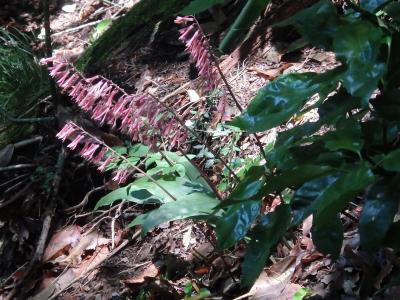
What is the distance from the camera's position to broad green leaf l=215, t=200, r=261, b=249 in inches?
57.2

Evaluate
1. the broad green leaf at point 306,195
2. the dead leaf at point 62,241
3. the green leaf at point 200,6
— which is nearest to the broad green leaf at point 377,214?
the broad green leaf at point 306,195

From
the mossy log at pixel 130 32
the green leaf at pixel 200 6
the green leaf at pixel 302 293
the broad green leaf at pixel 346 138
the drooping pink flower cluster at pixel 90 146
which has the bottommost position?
the green leaf at pixel 302 293

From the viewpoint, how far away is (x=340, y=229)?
148cm

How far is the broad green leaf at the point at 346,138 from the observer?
114cm

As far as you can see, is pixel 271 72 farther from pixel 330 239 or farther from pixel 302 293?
pixel 330 239

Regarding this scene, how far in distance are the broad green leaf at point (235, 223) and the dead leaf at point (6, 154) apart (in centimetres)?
243

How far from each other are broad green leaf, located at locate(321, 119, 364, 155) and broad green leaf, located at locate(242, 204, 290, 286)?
308mm

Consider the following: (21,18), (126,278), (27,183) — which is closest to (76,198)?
(27,183)

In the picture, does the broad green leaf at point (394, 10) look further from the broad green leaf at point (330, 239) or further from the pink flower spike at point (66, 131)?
the pink flower spike at point (66, 131)

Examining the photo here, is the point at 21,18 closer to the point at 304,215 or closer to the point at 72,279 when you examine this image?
the point at 72,279

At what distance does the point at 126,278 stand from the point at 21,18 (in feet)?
12.5

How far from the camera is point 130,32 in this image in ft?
13.3

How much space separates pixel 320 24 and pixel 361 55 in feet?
1.00

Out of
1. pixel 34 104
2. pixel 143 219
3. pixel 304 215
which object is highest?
pixel 304 215
